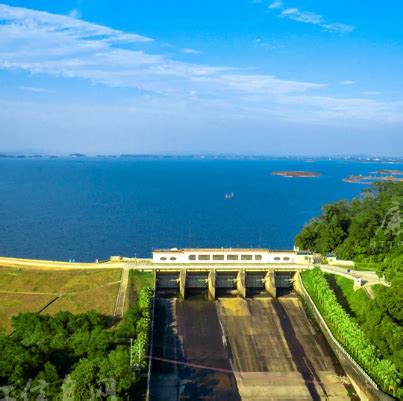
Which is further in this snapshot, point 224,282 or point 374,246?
point 374,246

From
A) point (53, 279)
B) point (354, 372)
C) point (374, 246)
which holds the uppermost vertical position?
point (374, 246)

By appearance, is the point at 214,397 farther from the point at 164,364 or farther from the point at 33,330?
the point at 33,330

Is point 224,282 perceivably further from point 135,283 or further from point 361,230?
point 361,230

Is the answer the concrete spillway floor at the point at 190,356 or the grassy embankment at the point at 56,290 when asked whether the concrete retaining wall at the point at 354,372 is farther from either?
the grassy embankment at the point at 56,290

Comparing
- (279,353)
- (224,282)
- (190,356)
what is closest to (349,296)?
(279,353)

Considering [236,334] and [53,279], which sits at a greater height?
[53,279]

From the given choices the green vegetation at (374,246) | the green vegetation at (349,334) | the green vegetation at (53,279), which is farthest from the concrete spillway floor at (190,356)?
the green vegetation at (374,246)

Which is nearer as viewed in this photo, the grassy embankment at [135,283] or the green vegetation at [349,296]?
the green vegetation at [349,296]

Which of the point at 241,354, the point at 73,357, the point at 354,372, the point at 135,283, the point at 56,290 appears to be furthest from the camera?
the point at 135,283

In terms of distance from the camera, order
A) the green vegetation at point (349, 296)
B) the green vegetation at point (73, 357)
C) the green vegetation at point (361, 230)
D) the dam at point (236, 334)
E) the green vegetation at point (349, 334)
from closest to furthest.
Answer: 1. the green vegetation at point (73, 357)
2. the green vegetation at point (349, 334)
3. the dam at point (236, 334)
4. the green vegetation at point (349, 296)
5. the green vegetation at point (361, 230)
